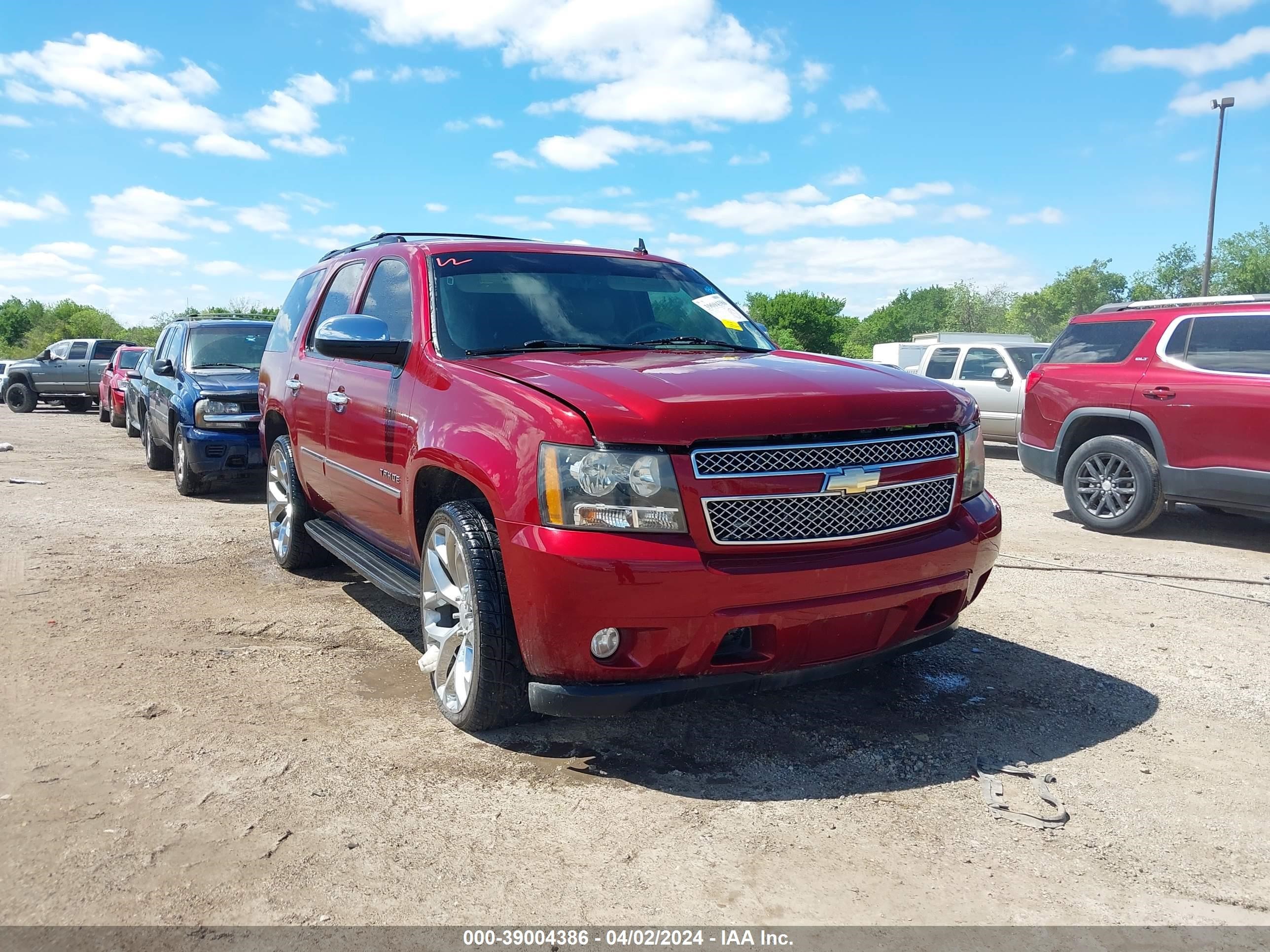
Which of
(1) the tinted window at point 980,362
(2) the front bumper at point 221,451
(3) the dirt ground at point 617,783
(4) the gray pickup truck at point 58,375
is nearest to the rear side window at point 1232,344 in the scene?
(3) the dirt ground at point 617,783

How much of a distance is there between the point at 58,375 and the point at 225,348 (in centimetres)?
1803

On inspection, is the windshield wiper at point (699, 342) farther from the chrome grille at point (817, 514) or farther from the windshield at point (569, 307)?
the chrome grille at point (817, 514)

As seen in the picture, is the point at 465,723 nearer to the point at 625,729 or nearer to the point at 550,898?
the point at 625,729

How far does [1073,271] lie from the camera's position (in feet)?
342

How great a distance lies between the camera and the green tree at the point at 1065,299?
4050 inches

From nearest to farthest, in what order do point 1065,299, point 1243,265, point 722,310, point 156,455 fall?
point 722,310 → point 156,455 → point 1243,265 → point 1065,299

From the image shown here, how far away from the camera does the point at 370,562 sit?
15.4 feet

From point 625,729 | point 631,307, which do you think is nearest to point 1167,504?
point 631,307

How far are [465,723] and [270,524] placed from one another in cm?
368

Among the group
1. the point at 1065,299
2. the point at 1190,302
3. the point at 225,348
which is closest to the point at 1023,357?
the point at 1190,302

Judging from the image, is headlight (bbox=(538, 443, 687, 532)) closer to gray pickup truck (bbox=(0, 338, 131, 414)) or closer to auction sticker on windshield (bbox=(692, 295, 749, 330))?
auction sticker on windshield (bbox=(692, 295, 749, 330))

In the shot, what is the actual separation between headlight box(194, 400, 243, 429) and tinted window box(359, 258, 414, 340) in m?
5.18

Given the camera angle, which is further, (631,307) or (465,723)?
(631,307)

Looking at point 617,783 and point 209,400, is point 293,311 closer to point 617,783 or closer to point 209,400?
point 209,400
